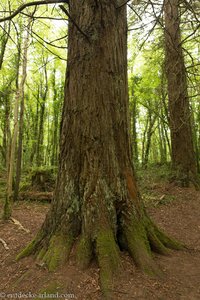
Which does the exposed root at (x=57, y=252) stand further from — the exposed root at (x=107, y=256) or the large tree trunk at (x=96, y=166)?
the exposed root at (x=107, y=256)

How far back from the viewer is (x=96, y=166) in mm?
3285

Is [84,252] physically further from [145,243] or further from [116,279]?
[145,243]

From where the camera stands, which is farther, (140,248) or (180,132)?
(180,132)

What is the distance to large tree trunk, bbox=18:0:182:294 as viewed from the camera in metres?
3.11

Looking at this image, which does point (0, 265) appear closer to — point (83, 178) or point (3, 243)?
point (3, 243)

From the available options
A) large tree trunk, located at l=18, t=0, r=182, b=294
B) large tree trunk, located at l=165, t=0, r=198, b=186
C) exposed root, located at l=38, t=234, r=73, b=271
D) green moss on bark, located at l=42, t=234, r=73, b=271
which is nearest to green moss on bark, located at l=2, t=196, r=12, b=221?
large tree trunk, located at l=18, t=0, r=182, b=294

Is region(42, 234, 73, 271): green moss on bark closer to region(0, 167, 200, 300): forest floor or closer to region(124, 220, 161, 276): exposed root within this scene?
region(0, 167, 200, 300): forest floor

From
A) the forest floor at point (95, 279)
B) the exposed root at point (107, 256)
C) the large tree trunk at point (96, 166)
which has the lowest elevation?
the forest floor at point (95, 279)

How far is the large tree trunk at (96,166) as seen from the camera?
3113 millimetres

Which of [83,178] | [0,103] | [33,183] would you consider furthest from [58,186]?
[0,103]

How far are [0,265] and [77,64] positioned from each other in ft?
10.3

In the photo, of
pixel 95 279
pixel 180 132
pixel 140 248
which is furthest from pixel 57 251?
pixel 180 132

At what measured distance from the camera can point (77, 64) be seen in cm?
357

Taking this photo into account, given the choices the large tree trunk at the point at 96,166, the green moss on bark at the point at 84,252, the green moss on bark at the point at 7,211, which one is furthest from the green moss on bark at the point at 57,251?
the green moss on bark at the point at 7,211
